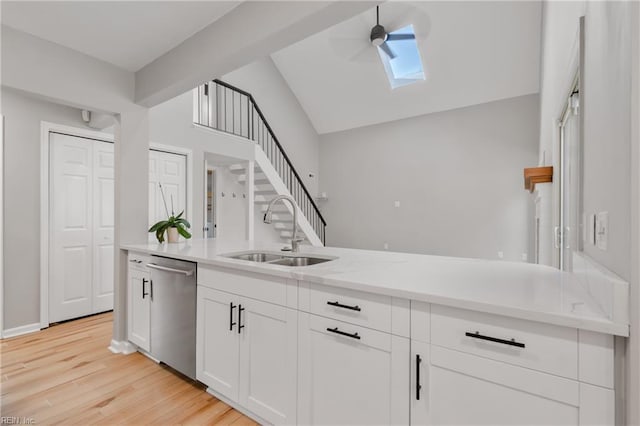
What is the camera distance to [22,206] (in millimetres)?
3045

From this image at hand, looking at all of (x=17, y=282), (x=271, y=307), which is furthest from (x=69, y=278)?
(x=271, y=307)

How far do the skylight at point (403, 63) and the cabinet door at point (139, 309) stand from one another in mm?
5314

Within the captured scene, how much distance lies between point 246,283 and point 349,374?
75cm

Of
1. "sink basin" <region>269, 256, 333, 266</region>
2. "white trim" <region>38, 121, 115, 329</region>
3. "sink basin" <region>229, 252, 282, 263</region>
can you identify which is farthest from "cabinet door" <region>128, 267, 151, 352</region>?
"white trim" <region>38, 121, 115, 329</region>

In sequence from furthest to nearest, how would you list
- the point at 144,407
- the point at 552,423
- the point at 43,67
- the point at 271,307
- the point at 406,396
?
1. the point at 43,67
2. the point at 144,407
3. the point at 271,307
4. the point at 406,396
5. the point at 552,423

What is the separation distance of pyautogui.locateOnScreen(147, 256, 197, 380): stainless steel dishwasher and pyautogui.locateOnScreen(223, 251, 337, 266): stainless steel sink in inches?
13.7

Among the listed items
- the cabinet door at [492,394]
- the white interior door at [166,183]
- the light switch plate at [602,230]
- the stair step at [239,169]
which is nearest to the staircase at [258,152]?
the stair step at [239,169]

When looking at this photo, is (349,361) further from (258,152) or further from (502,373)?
(258,152)

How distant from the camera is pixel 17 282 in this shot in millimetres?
3016

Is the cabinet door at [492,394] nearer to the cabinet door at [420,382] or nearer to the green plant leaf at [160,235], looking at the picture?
the cabinet door at [420,382]

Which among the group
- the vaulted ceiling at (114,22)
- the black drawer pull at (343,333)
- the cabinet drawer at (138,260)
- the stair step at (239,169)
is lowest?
the black drawer pull at (343,333)

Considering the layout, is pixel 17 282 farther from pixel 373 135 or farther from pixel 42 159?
pixel 373 135

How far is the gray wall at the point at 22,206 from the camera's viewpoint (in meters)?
2.95

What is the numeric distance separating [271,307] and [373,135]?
6386 mm
